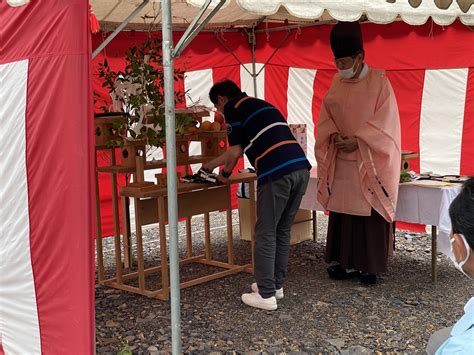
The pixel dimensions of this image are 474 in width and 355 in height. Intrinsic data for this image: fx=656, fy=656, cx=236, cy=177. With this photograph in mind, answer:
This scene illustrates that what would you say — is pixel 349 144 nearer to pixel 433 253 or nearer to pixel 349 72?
pixel 349 72

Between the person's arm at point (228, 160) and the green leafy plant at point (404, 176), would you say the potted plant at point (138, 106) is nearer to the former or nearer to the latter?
the person's arm at point (228, 160)

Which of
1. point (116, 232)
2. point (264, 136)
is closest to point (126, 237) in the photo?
point (116, 232)

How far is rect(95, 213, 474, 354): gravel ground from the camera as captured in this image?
12.5 feet

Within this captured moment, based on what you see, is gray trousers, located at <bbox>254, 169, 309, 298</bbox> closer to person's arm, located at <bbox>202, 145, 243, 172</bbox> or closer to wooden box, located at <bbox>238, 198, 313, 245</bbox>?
person's arm, located at <bbox>202, 145, 243, 172</bbox>

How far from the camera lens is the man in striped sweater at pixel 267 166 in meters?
4.17

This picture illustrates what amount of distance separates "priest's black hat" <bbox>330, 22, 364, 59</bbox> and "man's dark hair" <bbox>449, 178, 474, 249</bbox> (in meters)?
3.02

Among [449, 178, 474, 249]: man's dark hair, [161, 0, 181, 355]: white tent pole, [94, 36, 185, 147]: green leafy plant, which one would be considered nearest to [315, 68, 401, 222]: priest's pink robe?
[94, 36, 185, 147]: green leafy plant

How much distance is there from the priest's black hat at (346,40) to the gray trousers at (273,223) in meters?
0.92

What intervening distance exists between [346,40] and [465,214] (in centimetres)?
311

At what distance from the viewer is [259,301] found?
14.3 feet

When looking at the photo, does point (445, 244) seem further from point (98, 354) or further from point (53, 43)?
point (53, 43)

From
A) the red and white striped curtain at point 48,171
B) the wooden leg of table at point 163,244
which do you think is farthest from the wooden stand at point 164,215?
the red and white striped curtain at point 48,171

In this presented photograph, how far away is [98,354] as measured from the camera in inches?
146

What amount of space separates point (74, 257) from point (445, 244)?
2.90m
